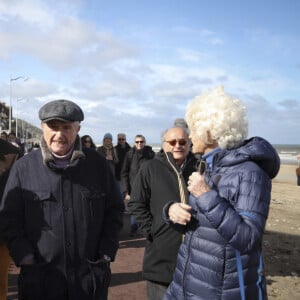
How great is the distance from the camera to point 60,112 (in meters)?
2.64

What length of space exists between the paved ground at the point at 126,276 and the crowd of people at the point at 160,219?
164 centimetres

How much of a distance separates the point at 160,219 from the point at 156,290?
60cm

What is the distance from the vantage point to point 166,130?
4.12 meters

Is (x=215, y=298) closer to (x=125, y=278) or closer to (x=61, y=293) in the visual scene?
(x=61, y=293)

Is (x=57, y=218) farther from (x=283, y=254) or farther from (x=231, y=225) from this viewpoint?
(x=283, y=254)

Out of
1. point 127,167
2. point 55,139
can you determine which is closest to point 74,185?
point 55,139

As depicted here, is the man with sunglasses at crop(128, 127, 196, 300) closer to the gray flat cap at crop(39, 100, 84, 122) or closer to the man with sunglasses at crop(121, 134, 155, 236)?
the gray flat cap at crop(39, 100, 84, 122)

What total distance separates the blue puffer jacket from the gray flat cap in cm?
102

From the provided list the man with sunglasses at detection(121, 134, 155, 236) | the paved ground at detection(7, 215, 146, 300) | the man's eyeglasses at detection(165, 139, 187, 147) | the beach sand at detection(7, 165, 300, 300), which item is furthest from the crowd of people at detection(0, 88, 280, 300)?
the man with sunglasses at detection(121, 134, 155, 236)

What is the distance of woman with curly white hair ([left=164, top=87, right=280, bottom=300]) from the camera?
83.2 inches

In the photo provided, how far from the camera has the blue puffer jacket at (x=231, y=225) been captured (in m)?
2.10

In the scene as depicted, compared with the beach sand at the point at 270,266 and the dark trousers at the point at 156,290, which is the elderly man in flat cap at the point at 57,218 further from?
the beach sand at the point at 270,266

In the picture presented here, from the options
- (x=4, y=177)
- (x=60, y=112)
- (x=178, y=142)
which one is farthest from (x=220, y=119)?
(x=4, y=177)

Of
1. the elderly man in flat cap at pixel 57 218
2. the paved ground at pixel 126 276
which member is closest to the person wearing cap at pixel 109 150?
the paved ground at pixel 126 276
